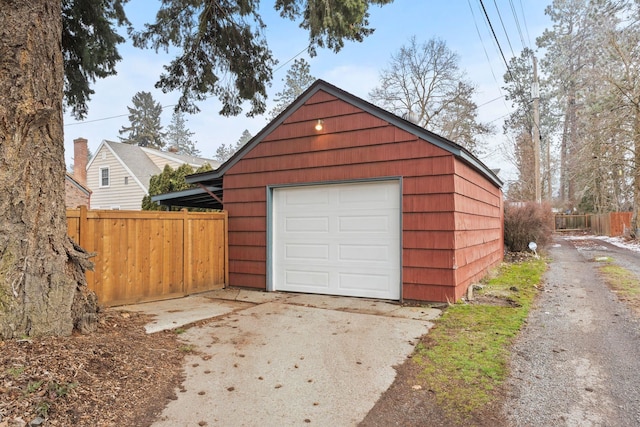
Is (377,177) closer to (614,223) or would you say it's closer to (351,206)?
(351,206)

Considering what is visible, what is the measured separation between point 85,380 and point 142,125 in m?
42.9

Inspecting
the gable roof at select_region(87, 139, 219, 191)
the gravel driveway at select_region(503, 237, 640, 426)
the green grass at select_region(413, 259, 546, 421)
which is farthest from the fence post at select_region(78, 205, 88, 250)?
the gable roof at select_region(87, 139, 219, 191)

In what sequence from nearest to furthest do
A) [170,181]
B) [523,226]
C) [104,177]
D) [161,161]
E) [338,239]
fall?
[338,239] < [523,226] < [170,181] < [104,177] < [161,161]

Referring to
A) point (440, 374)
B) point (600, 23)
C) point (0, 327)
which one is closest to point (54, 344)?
point (0, 327)

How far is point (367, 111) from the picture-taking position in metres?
6.08

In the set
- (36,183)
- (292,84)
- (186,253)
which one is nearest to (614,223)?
(186,253)

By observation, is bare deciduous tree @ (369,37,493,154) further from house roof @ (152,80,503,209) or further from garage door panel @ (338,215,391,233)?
garage door panel @ (338,215,391,233)

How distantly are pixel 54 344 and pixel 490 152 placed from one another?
25.1 m

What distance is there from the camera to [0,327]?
292 centimetres

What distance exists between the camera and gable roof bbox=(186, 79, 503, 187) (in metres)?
5.55

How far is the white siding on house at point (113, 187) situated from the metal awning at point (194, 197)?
9124mm

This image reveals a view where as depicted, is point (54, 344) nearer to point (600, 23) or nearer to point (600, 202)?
point (600, 23)

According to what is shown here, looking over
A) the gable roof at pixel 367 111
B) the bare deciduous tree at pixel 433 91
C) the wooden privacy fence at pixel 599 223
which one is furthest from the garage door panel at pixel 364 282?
the wooden privacy fence at pixel 599 223

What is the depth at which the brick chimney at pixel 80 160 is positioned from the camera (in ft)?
63.9
